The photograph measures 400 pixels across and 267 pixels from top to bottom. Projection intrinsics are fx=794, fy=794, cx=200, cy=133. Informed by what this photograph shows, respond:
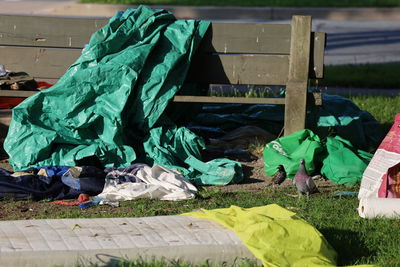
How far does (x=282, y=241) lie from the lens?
4352 millimetres

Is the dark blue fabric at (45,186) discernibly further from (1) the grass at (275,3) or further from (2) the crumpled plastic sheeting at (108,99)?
(1) the grass at (275,3)

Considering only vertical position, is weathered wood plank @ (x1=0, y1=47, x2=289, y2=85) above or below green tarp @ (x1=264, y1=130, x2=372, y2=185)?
above

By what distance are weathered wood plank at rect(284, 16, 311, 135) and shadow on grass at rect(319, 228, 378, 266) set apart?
88.8 inches

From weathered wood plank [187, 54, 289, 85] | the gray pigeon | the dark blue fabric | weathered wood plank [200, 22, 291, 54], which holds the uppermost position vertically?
weathered wood plank [200, 22, 291, 54]

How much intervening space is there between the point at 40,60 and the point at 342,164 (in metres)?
3.03

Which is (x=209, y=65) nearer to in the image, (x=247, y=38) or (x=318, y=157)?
(x=247, y=38)

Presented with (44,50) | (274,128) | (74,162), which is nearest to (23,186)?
(74,162)

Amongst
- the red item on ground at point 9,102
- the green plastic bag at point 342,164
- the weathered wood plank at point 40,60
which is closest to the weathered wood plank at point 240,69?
the green plastic bag at point 342,164

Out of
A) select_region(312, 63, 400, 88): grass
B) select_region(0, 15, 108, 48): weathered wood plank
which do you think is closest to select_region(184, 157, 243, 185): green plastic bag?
select_region(0, 15, 108, 48): weathered wood plank

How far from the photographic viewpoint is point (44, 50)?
7.58 metres

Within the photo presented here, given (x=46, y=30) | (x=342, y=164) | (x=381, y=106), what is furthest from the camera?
(x=381, y=106)

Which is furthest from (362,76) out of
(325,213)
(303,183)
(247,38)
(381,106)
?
(325,213)

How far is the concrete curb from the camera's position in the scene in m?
19.7

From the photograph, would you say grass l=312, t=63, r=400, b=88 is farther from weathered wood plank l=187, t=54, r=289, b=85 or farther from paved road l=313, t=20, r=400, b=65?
weathered wood plank l=187, t=54, r=289, b=85
